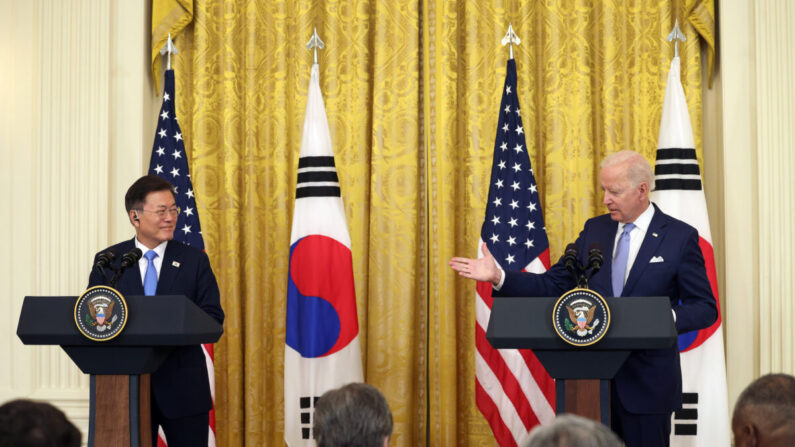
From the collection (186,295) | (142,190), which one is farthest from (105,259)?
(142,190)

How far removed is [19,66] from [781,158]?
4734 millimetres

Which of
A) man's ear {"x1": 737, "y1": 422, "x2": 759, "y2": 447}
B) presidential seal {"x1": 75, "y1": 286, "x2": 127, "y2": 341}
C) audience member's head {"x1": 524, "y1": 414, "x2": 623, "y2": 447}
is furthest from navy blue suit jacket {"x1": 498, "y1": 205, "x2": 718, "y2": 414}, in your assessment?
audience member's head {"x1": 524, "y1": 414, "x2": 623, "y2": 447}

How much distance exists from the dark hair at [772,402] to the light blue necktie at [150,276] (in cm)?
266

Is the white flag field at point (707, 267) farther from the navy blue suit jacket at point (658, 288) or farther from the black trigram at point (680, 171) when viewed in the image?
the navy blue suit jacket at point (658, 288)

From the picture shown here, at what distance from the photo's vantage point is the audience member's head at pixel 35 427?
1.73 m

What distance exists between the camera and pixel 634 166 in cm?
398

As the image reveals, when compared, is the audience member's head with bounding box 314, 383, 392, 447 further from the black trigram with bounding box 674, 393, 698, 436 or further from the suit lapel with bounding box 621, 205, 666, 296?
the black trigram with bounding box 674, 393, 698, 436

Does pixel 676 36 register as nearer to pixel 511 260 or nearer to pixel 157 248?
pixel 511 260

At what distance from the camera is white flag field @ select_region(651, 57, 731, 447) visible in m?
5.03

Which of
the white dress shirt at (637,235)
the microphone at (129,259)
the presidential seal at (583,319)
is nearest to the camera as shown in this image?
the presidential seal at (583,319)

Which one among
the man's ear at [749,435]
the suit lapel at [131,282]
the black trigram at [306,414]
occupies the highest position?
the suit lapel at [131,282]

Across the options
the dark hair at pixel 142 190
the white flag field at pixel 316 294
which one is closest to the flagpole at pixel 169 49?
the white flag field at pixel 316 294

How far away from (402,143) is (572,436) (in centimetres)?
437

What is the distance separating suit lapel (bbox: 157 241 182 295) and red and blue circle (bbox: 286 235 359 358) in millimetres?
1457
